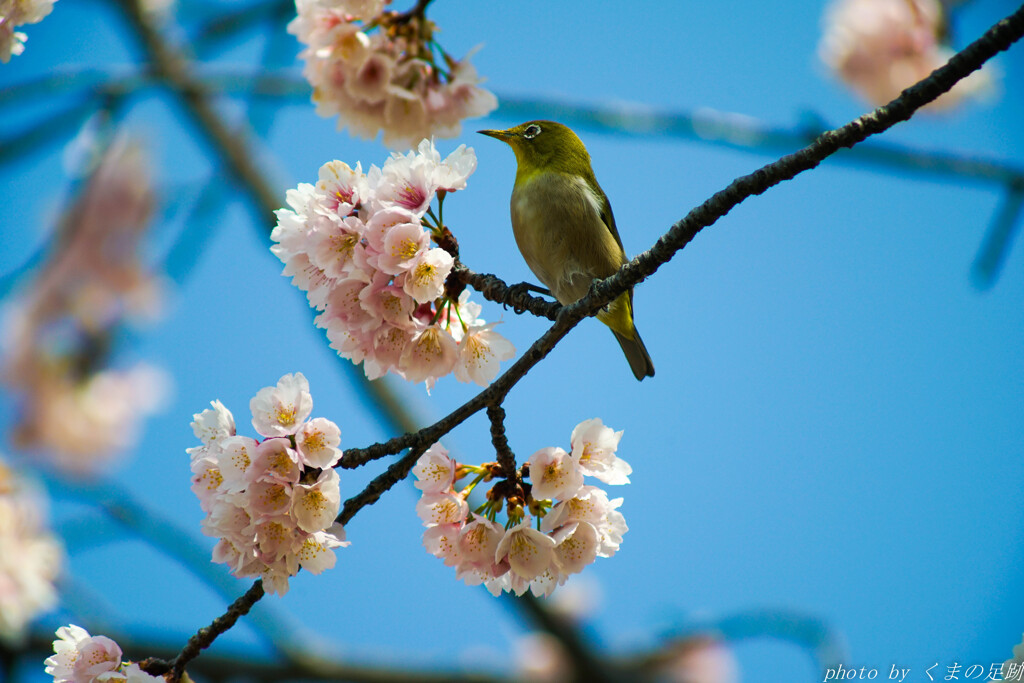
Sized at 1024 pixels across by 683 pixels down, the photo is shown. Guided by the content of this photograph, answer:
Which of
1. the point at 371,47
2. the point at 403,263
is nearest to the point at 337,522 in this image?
the point at 403,263

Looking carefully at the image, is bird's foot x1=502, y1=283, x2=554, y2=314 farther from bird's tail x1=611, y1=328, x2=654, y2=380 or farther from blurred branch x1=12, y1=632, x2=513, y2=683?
blurred branch x1=12, y1=632, x2=513, y2=683

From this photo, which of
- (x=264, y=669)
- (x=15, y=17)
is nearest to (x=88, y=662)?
(x=15, y=17)

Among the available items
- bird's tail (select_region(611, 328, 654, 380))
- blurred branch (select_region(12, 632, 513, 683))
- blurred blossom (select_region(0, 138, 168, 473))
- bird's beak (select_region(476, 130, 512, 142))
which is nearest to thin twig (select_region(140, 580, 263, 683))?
bird's tail (select_region(611, 328, 654, 380))

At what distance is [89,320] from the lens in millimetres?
5535

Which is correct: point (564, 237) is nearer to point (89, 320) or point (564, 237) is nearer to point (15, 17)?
point (15, 17)

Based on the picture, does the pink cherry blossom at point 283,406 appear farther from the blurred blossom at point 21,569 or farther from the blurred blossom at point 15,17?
the blurred blossom at point 21,569

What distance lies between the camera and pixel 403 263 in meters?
1.67

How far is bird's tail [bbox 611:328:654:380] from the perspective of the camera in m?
2.79

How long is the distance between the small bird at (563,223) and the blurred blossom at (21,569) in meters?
3.15

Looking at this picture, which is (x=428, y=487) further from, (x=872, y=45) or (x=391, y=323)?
(x=872, y=45)

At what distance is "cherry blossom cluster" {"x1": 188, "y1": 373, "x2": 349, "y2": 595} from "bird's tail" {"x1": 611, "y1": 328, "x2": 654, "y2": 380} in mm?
1473

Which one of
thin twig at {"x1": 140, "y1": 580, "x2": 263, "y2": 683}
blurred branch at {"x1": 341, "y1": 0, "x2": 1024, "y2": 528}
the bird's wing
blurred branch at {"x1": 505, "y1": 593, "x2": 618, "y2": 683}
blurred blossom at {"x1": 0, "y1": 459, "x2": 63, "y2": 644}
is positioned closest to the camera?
blurred branch at {"x1": 341, "y1": 0, "x2": 1024, "y2": 528}

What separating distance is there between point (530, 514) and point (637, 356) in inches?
48.0

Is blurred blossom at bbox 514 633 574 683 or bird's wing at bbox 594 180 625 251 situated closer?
bird's wing at bbox 594 180 625 251
